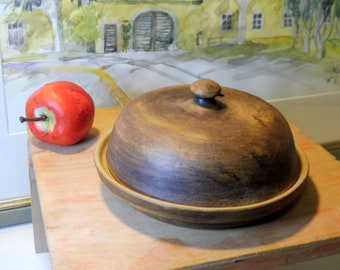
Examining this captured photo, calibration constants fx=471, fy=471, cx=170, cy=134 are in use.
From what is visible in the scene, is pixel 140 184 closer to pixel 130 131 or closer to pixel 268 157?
pixel 130 131

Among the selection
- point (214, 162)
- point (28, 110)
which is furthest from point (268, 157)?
point (28, 110)

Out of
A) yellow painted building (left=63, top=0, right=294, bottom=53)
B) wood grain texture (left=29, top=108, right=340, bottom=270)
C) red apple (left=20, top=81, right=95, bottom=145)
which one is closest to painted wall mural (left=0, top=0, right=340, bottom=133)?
yellow painted building (left=63, top=0, right=294, bottom=53)

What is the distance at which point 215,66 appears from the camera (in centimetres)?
137

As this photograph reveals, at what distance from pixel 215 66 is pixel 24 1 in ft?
1.81

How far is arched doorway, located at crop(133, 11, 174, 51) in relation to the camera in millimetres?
1240

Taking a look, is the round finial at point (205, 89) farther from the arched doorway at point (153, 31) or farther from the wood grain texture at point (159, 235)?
the arched doorway at point (153, 31)

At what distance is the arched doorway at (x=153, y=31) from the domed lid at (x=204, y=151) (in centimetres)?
54

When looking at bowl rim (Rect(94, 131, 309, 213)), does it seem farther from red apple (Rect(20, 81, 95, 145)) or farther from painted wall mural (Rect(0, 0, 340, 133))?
painted wall mural (Rect(0, 0, 340, 133))

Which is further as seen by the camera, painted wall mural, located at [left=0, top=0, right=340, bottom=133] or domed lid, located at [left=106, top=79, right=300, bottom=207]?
painted wall mural, located at [left=0, top=0, right=340, bottom=133]

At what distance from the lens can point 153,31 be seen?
4.14 feet

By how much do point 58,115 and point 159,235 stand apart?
13.3 inches

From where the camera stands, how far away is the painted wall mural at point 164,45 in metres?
1.17

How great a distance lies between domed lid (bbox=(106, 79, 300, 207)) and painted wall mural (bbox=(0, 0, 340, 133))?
0.52 meters

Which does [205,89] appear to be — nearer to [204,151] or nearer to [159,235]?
[204,151]
